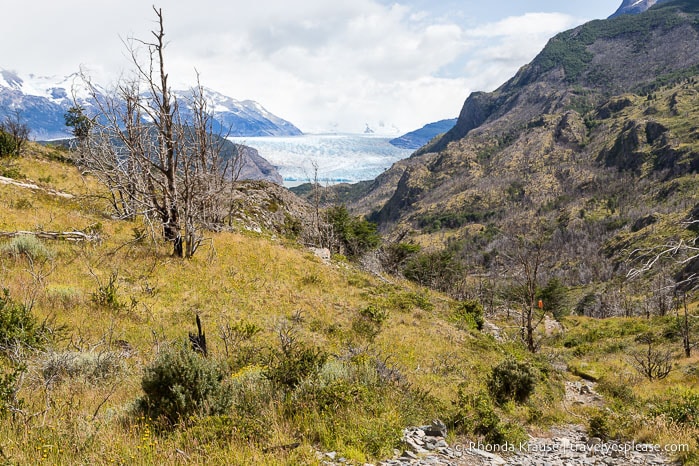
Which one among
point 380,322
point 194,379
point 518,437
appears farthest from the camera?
point 380,322

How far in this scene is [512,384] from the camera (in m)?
11.0

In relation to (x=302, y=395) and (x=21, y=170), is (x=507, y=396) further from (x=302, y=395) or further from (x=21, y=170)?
(x=21, y=170)

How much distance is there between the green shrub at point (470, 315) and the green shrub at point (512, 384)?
24.7 ft


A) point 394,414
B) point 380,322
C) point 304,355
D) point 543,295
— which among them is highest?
point 304,355

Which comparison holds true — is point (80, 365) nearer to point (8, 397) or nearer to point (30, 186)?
point (8, 397)

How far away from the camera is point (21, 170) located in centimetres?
2470

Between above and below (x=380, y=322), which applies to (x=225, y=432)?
above

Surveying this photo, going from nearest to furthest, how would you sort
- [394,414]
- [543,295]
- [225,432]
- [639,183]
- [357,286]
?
[225,432]
[394,414]
[357,286]
[543,295]
[639,183]

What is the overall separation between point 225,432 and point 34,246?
33.4 feet

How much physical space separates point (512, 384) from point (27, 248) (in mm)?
14353

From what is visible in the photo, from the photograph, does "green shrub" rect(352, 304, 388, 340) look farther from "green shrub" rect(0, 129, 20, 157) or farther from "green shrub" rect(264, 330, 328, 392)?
"green shrub" rect(0, 129, 20, 157)

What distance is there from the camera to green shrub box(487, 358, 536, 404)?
35.7 feet

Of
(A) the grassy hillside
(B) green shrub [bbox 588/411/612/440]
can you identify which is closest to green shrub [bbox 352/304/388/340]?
(A) the grassy hillside

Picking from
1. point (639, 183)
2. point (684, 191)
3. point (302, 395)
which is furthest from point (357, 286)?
point (639, 183)
